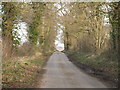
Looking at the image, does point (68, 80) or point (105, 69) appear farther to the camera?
point (105, 69)

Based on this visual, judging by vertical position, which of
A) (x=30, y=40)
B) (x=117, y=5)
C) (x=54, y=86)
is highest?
(x=117, y=5)

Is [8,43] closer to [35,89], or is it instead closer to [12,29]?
[12,29]

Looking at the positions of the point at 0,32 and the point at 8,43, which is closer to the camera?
the point at 0,32

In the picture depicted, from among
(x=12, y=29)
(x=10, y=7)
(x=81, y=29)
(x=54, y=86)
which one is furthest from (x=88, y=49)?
(x=54, y=86)

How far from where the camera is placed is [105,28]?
26.0 metres

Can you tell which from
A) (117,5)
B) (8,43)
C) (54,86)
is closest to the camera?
(54,86)

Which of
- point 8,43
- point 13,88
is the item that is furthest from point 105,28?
point 13,88

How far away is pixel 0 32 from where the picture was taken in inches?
590

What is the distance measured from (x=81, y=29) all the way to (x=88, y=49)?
Answer: 11.2 ft

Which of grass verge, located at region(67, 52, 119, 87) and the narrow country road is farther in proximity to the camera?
grass verge, located at region(67, 52, 119, 87)

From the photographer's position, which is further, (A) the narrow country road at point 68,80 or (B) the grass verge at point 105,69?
(B) the grass verge at point 105,69

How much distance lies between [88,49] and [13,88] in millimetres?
21575

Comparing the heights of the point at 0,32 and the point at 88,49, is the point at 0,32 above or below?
above

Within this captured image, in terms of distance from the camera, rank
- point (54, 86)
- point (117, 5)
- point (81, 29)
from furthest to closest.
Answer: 1. point (81, 29)
2. point (117, 5)
3. point (54, 86)
